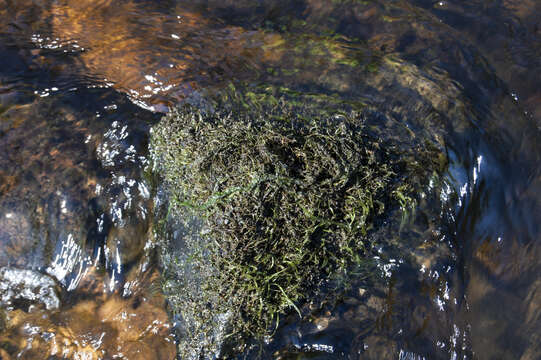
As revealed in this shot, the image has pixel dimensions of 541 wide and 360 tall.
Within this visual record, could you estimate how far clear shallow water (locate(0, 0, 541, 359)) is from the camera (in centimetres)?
326

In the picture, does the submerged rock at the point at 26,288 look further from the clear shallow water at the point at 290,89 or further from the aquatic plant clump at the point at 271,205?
the aquatic plant clump at the point at 271,205

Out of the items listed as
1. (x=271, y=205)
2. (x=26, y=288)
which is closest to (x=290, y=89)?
(x=271, y=205)

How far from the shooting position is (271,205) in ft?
9.07

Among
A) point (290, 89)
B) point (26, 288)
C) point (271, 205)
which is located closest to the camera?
point (271, 205)

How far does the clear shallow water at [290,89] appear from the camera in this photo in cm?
326

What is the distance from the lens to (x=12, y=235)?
11.3 ft

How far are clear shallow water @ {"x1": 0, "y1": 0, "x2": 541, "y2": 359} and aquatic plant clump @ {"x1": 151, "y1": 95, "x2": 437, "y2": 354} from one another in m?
0.33

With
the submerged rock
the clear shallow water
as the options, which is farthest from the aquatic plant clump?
the submerged rock

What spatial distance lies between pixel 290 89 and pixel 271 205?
5.52 ft

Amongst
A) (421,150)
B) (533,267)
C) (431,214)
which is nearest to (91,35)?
(421,150)

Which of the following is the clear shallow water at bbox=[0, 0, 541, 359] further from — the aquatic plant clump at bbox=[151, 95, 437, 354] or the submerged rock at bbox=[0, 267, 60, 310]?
the aquatic plant clump at bbox=[151, 95, 437, 354]

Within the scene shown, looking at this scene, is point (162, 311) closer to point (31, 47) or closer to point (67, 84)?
point (67, 84)

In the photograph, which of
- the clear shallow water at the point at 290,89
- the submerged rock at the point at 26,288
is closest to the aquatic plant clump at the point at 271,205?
the clear shallow water at the point at 290,89

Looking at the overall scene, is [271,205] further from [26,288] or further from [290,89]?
[26,288]
